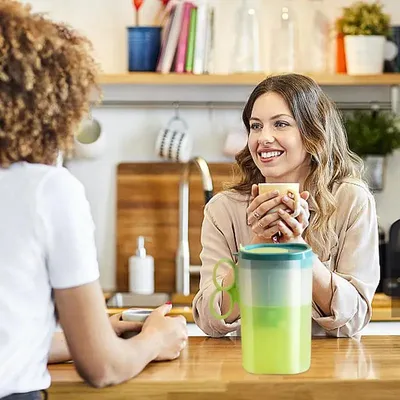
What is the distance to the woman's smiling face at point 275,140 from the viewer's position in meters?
1.93

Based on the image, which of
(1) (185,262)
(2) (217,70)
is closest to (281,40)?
(2) (217,70)

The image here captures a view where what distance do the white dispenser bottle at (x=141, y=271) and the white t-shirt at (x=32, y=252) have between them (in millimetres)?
2190

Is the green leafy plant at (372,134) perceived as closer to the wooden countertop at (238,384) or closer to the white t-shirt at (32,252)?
the wooden countertop at (238,384)

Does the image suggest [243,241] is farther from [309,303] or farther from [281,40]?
[281,40]

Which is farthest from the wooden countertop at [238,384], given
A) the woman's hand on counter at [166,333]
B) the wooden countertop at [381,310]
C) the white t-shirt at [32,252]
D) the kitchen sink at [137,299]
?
the kitchen sink at [137,299]

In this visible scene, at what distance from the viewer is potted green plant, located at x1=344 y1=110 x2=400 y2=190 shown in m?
3.45

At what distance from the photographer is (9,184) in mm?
1198

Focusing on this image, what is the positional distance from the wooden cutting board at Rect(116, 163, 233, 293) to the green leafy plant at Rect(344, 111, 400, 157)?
52 centimetres

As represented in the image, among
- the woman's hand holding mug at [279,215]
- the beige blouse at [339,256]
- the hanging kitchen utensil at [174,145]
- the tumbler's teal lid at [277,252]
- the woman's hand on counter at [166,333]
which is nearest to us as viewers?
the tumbler's teal lid at [277,252]

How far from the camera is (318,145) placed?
196cm

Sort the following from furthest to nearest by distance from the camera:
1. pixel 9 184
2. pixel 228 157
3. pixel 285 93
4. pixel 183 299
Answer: pixel 228 157 → pixel 183 299 → pixel 285 93 → pixel 9 184

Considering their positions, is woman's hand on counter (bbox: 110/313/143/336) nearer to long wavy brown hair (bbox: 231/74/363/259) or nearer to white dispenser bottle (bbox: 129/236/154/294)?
long wavy brown hair (bbox: 231/74/363/259)

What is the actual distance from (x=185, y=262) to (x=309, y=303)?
210cm

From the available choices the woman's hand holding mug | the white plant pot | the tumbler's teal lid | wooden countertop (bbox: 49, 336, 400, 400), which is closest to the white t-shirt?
wooden countertop (bbox: 49, 336, 400, 400)
